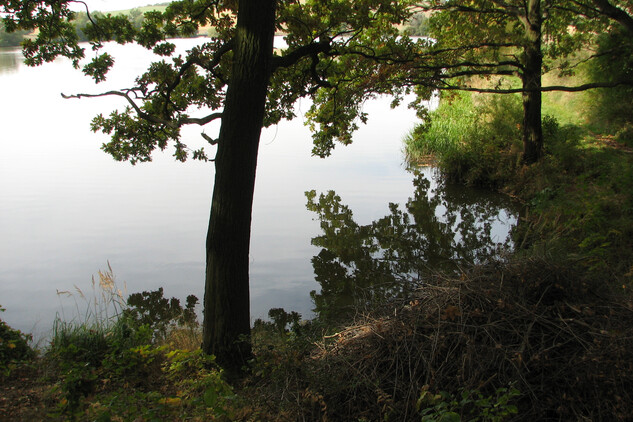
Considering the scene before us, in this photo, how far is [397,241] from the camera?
466 inches

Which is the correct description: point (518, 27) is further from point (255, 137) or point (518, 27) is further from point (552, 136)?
point (255, 137)

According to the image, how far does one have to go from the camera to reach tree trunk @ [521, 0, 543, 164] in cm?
1379

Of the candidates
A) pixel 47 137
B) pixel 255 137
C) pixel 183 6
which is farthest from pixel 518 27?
pixel 47 137

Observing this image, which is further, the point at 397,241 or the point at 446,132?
the point at 446,132

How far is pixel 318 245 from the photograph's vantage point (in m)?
11.8

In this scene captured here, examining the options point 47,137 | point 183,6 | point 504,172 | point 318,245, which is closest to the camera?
point 183,6

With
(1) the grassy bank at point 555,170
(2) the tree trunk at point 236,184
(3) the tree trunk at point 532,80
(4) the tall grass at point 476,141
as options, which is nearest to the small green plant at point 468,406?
(1) the grassy bank at point 555,170

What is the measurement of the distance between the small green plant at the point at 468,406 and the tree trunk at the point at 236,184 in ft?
8.43

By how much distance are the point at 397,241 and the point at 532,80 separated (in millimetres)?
5307

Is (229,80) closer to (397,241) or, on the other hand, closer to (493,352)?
(493,352)

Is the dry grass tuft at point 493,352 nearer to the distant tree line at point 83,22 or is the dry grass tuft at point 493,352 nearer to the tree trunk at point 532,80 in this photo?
the distant tree line at point 83,22

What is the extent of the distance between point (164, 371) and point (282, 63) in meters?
3.83

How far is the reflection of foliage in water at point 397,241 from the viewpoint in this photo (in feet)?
30.5

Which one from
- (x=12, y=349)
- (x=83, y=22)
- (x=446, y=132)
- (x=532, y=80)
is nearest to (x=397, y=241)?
(x=532, y=80)
